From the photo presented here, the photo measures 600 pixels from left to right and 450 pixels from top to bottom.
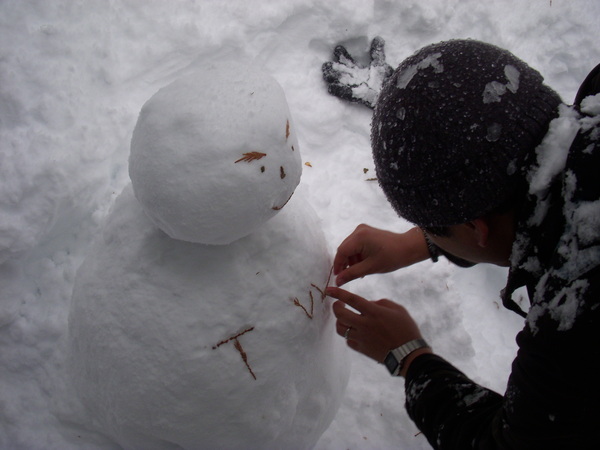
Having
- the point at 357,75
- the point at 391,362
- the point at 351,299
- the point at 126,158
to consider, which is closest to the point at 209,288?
the point at 351,299

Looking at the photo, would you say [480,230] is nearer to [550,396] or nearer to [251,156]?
[550,396]

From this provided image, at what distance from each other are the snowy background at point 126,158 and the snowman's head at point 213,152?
2.21 ft

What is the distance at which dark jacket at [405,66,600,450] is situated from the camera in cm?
64

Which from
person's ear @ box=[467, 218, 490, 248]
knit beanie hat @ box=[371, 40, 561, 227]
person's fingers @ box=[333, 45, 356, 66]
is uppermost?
knit beanie hat @ box=[371, 40, 561, 227]

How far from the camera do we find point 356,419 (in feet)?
4.71

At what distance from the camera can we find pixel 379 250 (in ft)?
3.76

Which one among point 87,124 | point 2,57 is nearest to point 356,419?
point 87,124

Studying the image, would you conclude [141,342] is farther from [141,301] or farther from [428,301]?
[428,301]

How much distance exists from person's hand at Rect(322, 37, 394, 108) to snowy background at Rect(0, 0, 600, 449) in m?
0.04

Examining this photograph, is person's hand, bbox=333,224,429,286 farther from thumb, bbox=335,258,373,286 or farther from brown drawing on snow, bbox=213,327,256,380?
brown drawing on snow, bbox=213,327,256,380

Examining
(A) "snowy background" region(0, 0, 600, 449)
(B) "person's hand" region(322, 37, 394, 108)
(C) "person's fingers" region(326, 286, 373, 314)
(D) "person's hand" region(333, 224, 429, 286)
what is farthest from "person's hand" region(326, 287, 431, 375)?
(B) "person's hand" region(322, 37, 394, 108)

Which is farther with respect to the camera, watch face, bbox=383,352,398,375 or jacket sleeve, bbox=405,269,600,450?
watch face, bbox=383,352,398,375

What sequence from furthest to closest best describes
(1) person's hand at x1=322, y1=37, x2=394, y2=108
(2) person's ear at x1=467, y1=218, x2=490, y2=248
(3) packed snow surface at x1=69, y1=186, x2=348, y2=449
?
1. (1) person's hand at x1=322, y1=37, x2=394, y2=108
2. (3) packed snow surface at x1=69, y1=186, x2=348, y2=449
3. (2) person's ear at x1=467, y1=218, x2=490, y2=248

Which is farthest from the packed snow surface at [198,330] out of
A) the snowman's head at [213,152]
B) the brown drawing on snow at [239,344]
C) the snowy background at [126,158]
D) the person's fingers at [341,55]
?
the person's fingers at [341,55]
